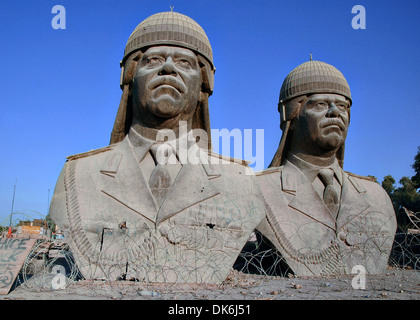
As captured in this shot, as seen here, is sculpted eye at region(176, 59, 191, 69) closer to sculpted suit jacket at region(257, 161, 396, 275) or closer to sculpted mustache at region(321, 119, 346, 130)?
sculpted suit jacket at region(257, 161, 396, 275)

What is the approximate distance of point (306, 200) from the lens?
857 cm

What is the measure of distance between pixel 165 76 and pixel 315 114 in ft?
12.1

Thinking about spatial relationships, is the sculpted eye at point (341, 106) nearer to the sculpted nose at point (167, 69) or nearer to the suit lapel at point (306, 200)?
the suit lapel at point (306, 200)

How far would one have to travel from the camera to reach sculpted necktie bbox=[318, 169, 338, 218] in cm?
873

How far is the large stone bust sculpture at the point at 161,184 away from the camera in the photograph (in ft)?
20.5

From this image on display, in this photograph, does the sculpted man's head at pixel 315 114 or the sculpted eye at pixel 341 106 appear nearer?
the sculpted man's head at pixel 315 114

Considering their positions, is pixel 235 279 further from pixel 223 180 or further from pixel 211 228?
pixel 223 180

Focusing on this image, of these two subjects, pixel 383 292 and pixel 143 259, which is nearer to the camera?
pixel 383 292

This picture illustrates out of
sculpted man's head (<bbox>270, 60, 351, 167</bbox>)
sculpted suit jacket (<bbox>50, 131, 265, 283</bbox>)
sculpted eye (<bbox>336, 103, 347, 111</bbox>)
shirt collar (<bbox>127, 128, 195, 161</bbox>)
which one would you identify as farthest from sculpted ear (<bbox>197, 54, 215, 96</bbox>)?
sculpted eye (<bbox>336, 103, 347, 111</bbox>)

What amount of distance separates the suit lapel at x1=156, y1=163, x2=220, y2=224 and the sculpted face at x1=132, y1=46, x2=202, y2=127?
43.7 inches

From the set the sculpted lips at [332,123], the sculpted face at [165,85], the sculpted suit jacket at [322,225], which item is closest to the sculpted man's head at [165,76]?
the sculpted face at [165,85]

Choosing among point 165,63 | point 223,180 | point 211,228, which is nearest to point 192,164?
point 223,180

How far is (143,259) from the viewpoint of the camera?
613 cm

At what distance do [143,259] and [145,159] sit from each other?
195 cm
